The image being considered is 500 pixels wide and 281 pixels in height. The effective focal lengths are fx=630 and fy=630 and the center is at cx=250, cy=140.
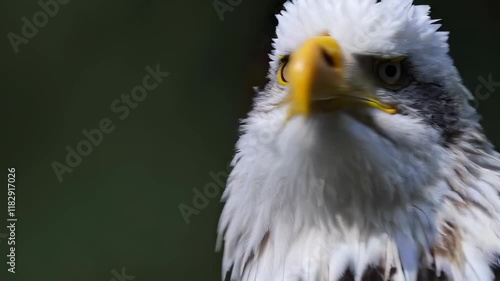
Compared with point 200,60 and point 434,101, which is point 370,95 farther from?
point 200,60

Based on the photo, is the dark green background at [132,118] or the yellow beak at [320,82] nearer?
the yellow beak at [320,82]

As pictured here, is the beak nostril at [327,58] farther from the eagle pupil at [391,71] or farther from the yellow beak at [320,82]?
the eagle pupil at [391,71]

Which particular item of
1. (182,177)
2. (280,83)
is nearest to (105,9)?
(182,177)

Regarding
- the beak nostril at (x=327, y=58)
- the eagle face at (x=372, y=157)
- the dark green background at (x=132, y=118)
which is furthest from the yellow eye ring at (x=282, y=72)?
the dark green background at (x=132, y=118)

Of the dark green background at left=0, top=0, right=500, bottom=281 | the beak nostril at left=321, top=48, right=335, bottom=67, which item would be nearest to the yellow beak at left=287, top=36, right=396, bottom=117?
the beak nostril at left=321, top=48, right=335, bottom=67

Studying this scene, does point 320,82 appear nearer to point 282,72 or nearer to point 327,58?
point 327,58

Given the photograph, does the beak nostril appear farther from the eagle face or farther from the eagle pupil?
the eagle pupil
